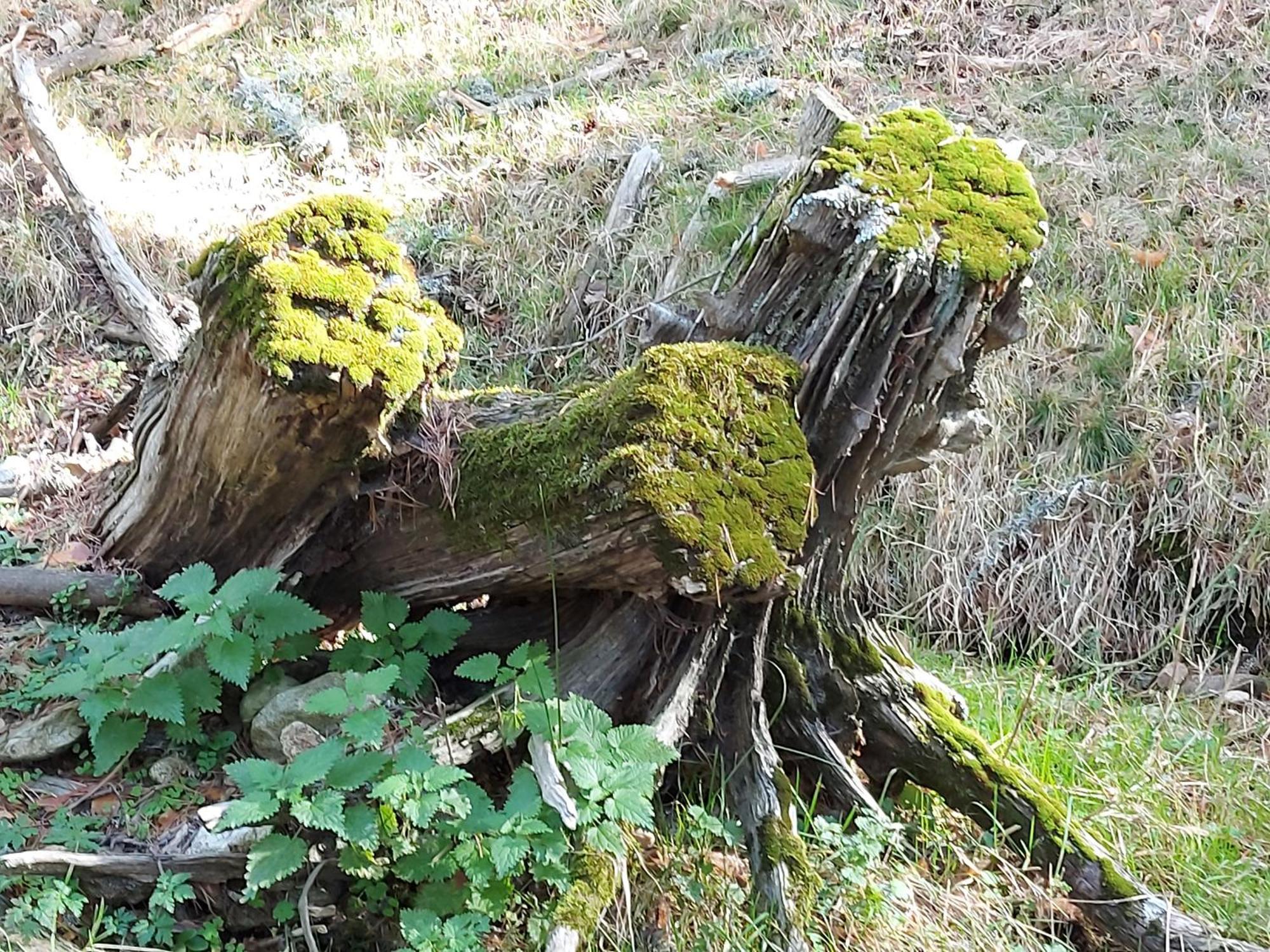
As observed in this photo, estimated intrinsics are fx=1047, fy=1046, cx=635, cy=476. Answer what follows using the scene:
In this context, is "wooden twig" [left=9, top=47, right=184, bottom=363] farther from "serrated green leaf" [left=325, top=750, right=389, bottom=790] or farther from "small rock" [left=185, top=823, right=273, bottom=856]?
"serrated green leaf" [left=325, top=750, right=389, bottom=790]

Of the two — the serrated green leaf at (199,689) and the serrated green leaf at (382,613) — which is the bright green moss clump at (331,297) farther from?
the serrated green leaf at (199,689)

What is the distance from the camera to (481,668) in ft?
8.68

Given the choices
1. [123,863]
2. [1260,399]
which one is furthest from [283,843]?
[1260,399]

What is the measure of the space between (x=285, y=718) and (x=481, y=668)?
0.53 meters

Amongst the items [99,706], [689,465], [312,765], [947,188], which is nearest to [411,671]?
[312,765]

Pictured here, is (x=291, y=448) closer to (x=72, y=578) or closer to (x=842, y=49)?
(x=72, y=578)

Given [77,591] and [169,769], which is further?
[77,591]

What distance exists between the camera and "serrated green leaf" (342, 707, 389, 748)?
2389 mm

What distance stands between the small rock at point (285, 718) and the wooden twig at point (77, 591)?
71 centimetres

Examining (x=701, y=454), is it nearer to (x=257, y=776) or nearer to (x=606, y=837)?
(x=606, y=837)

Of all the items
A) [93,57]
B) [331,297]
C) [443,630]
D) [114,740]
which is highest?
[93,57]

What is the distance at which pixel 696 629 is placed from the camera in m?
2.77

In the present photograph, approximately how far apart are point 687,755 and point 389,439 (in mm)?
1209

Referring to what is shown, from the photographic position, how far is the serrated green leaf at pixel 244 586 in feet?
8.84
